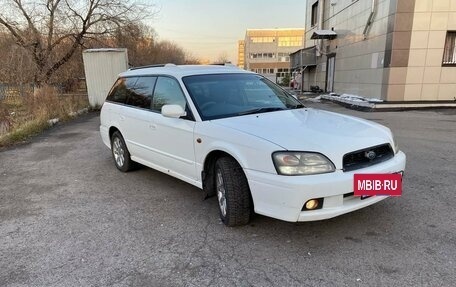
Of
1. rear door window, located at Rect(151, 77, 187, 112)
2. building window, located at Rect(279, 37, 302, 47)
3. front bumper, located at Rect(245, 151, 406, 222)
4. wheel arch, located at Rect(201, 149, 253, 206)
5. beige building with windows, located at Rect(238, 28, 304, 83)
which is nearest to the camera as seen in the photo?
front bumper, located at Rect(245, 151, 406, 222)

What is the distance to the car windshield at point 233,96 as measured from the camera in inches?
166

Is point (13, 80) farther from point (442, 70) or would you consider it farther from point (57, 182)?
point (442, 70)

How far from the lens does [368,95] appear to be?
1598 cm

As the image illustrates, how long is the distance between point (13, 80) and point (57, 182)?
12218mm

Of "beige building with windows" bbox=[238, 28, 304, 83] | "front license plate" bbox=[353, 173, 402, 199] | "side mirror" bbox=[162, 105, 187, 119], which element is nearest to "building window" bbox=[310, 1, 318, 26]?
"side mirror" bbox=[162, 105, 187, 119]

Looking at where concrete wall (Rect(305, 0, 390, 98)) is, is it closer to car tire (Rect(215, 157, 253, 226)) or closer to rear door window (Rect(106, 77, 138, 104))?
rear door window (Rect(106, 77, 138, 104))

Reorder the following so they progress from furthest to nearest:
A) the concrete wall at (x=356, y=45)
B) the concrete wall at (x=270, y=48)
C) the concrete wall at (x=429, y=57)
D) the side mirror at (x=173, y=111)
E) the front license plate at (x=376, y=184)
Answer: the concrete wall at (x=270, y=48) < the concrete wall at (x=356, y=45) < the concrete wall at (x=429, y=57) < the side mirror at (x=173, y=111) < the front license plate at (x=376, y=184)

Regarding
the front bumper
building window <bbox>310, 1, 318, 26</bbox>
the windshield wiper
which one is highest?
building window <bbox>310, 1, 318, 26</bbox>

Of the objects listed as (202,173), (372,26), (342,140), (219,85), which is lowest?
(202,173)

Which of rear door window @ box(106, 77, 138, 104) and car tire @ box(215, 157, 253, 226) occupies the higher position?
rear door window @ box(106, 77, 138, 104)

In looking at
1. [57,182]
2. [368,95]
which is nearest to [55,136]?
[57,182]

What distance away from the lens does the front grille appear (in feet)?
10.7

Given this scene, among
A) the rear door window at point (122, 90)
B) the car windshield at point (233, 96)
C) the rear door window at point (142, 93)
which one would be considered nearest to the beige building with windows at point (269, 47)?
the rear door window at point (122, 90)

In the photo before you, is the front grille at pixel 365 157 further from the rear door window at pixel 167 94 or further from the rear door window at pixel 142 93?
the rear door window at pixel 142 93
